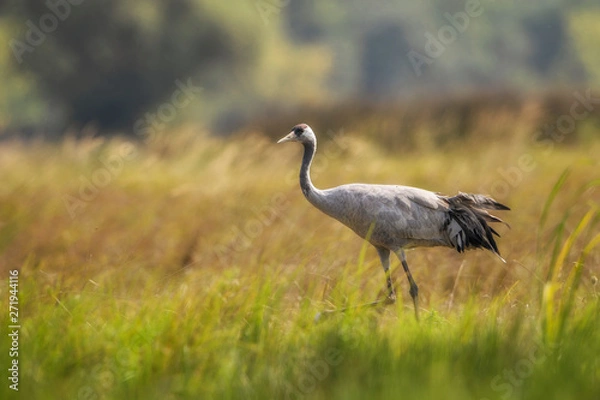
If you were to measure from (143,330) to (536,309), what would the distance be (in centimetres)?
178

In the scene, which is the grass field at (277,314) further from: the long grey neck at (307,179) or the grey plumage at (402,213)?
the long grey neck at (307,179)

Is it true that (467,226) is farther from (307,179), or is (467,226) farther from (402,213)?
(307,179)

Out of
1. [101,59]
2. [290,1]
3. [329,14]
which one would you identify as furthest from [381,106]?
[329,14]

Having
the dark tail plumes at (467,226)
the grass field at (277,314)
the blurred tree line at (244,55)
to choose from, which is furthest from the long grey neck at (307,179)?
the blurred tree line at (244,55)

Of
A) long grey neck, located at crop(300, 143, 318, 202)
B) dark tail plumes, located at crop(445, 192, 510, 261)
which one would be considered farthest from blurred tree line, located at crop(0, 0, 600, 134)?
dark tail plumes, located at crop(445, 192, 510, 261)

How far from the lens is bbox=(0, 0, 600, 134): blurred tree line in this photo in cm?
2395

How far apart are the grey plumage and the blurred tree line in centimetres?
857

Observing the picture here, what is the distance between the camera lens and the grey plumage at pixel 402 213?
5301mm

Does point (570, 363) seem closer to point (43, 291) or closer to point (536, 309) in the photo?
point (536, 309)

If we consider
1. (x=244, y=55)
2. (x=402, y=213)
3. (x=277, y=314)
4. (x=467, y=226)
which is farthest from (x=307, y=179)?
(x=244, y=55)

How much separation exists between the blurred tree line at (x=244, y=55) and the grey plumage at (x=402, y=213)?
8.57 m

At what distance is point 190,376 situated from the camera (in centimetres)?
354

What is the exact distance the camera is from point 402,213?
5.39 m

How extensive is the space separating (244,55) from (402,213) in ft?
77.5
